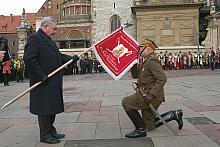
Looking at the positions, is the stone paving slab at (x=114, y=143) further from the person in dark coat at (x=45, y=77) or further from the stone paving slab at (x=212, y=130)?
the stone paving slab at (x=212, y=130)

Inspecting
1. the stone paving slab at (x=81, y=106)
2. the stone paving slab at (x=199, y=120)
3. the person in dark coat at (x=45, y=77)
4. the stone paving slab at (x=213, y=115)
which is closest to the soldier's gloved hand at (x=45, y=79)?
the person in dark coat at (x=45, y=77)

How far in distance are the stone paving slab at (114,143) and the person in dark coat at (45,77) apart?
1.28 ft

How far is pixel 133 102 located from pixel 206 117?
222cm

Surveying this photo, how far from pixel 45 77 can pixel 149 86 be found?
6.20ft

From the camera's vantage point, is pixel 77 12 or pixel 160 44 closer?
pixel 160 44

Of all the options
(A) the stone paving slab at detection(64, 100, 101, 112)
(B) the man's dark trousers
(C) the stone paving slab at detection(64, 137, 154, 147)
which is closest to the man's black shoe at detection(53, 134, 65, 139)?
(B) the man's dark trousers

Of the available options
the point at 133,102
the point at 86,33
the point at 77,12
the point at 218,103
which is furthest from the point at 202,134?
the point at 77,12

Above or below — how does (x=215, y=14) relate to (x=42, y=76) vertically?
above

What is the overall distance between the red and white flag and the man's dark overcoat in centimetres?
121

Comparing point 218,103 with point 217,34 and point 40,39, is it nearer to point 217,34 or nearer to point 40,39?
point 40,39

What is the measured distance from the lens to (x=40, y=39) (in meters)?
6.32

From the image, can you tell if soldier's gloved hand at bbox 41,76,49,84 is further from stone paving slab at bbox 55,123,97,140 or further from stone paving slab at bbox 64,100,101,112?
stone paving slab at bbox 64,100,101,112

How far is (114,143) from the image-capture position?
20.0 ft

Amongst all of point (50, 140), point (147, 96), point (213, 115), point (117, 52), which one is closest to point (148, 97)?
point (147, 96)
